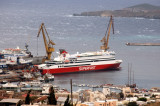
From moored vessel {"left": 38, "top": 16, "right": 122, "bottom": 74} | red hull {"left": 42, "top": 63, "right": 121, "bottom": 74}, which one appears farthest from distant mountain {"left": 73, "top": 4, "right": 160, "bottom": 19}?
red hull {"left": 42, "top": 63, "right": 121, "bottom": 74}

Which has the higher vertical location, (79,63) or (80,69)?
(79,63)

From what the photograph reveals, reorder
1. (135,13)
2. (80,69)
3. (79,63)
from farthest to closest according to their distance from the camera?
(135,13)
(79,63)
(80,69)

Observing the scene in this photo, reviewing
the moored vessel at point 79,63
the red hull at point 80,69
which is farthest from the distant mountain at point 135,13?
the red hull at point 80,69

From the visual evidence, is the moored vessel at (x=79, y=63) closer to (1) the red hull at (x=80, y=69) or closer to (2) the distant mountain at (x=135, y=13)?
(1) the red hull at (x=80, y=69)

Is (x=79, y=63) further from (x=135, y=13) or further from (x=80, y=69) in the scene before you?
(x=135, y=13)

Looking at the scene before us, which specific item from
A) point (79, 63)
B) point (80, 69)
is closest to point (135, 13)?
point (79, 63)

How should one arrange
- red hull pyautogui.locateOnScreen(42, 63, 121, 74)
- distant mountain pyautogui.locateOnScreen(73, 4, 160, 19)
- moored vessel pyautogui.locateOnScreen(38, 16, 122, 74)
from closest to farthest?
red hull pyautogui.locateOnScreen(42, 63, 121, 74) < moored vessel pyautogui.locateOnScreen(38, 16, 122, 74) < distant mountain pyautogui.locateOnScreen(73, 4, 160, 19)

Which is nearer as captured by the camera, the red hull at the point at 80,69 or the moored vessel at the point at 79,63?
the red hull at the point at 80,69

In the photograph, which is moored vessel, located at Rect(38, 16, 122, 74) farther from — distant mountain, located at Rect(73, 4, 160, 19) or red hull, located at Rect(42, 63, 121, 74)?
distant mountain, located at Rect(73, 4, 160, 19)

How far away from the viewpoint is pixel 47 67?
38.9m

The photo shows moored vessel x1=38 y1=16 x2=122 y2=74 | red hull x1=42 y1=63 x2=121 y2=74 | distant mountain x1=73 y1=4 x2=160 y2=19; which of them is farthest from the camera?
distant mountain x1=73 y1=4 x2=160 y2=19

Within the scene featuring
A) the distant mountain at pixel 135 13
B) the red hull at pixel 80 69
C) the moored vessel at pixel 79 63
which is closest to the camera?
the red hull at pixel 80 69

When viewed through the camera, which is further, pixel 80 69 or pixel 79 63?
pixel 79 63

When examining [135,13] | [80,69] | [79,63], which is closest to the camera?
[80,69]
